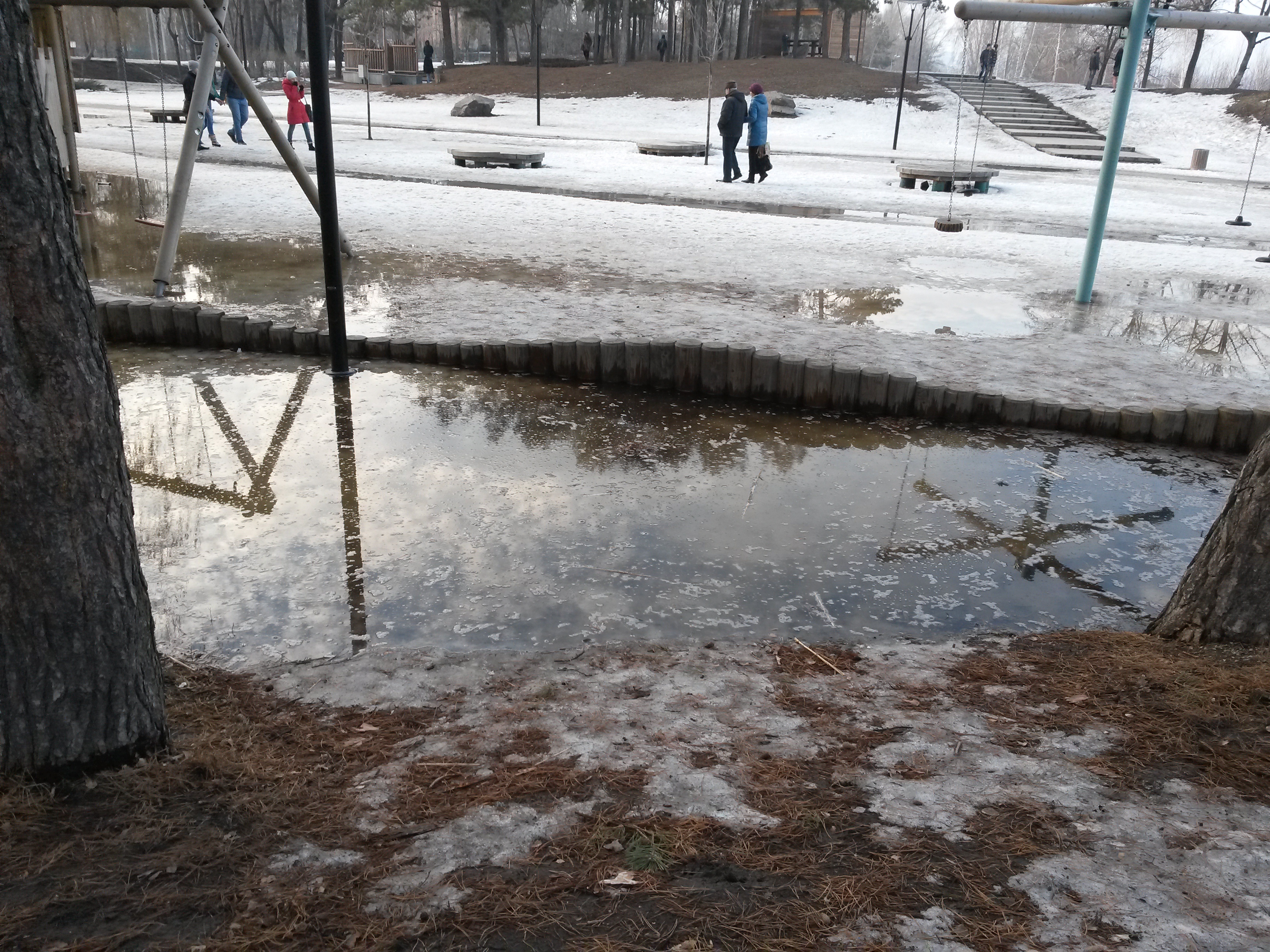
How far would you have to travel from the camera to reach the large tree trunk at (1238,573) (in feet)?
10.1

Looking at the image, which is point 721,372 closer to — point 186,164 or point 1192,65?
point 186,164

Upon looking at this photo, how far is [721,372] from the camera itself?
6145 mm

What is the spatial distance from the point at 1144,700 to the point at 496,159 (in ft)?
56.8

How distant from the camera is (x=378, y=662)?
324cm

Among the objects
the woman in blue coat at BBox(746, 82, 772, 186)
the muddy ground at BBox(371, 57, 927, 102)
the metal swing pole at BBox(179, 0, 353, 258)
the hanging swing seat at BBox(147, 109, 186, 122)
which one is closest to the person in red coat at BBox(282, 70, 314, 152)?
the hanging swing seat at BBox(147, 109, 186, 122)

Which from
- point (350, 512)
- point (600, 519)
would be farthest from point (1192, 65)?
point (350, 512)

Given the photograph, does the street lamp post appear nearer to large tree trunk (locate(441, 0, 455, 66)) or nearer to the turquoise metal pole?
the turquoise metal pole

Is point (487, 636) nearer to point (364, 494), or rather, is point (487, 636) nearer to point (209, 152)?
point (364, 494)

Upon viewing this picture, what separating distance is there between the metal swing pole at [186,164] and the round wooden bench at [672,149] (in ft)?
51.5

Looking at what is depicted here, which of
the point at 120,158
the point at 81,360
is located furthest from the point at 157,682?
the point at 120,158

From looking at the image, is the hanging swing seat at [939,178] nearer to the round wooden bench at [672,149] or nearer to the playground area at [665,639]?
the round wooden bench at [672,149]

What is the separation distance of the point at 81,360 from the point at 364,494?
246cm

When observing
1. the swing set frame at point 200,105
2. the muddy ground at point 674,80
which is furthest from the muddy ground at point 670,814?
the muddy ground at point 674,80

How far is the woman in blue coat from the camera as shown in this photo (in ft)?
55.0
